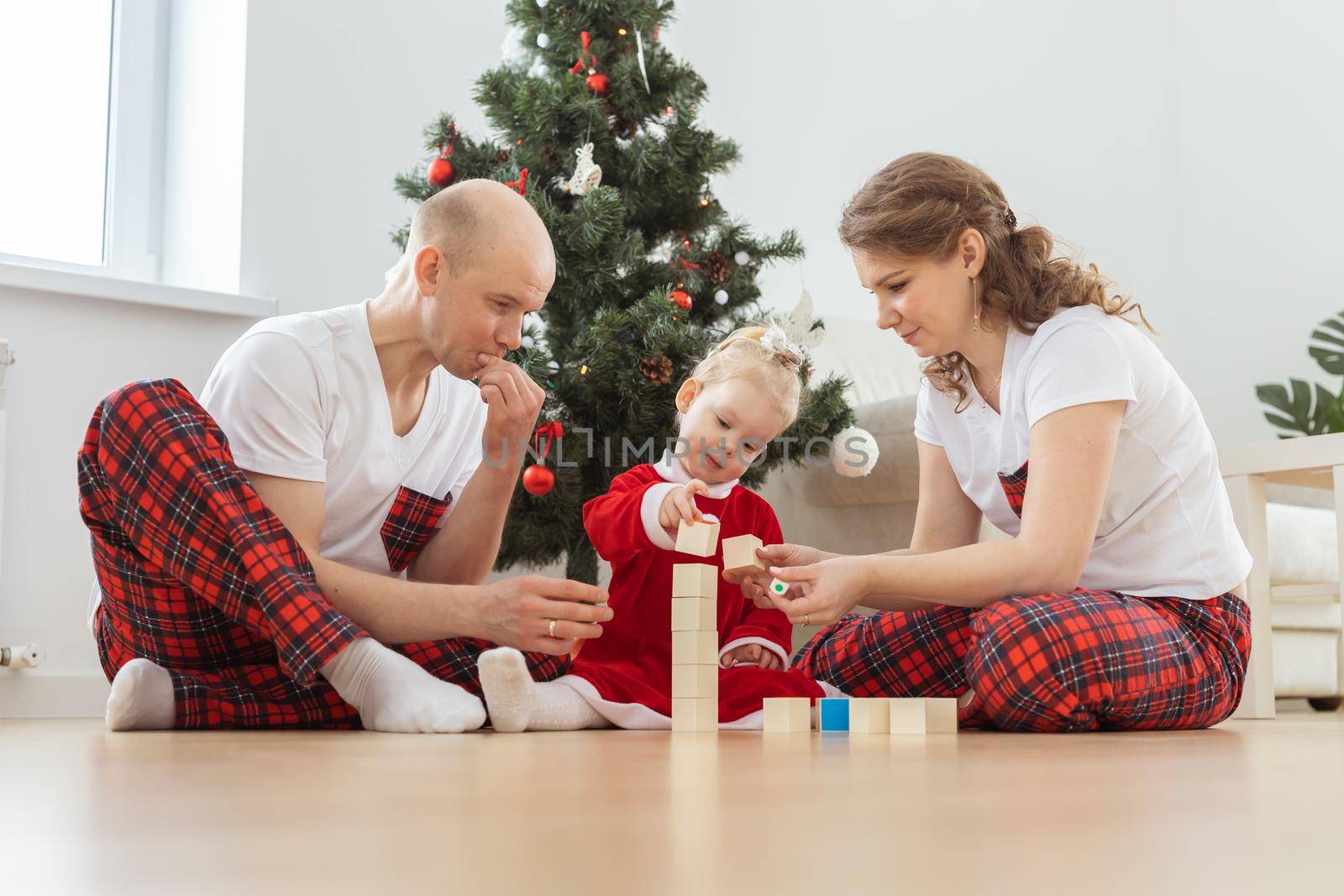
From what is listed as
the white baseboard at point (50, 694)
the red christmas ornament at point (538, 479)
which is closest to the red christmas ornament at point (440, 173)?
the red christmas ornament at point (538, 479)

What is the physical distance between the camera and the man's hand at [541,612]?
1428 millimetres

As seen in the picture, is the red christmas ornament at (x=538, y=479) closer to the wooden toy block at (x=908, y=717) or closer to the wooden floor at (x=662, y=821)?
the wooden toy block at (x=908, y=717)

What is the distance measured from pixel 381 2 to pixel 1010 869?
3.24 m

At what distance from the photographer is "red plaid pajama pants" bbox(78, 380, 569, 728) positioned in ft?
4.44

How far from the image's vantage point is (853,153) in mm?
4531

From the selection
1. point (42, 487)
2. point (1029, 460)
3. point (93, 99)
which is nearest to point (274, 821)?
point (1029, 460)

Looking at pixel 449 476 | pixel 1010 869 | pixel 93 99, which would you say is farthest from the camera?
pixel 93 99

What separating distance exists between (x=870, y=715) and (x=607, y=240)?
1336 millimetres

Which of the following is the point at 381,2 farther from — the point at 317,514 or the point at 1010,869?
the point at 1010,869

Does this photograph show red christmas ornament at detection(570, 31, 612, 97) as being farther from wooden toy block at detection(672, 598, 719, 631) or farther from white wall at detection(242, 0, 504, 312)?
wooden toy block at detection(672, 598, 719, 631)

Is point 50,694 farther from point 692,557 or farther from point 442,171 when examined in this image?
point 692,557

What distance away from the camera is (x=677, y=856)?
0.48 meters


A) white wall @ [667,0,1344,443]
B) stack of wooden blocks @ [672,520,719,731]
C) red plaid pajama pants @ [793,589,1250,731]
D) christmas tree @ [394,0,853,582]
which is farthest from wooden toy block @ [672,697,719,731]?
white wall @ [667,0,1344,443]

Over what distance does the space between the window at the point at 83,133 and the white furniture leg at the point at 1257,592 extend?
2577mm
